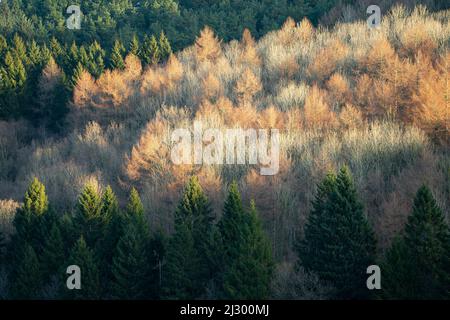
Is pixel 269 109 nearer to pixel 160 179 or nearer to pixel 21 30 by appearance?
pixel 160 179

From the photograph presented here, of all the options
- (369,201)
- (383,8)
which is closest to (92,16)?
(383,8)

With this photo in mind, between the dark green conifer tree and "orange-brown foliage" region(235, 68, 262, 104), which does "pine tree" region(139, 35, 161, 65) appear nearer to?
"orange-brown foliage" region(235, 68, 262, 104)

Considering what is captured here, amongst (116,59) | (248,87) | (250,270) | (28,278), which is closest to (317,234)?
(250,270)

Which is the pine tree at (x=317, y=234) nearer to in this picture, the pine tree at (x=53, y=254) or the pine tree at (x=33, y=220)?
the pine tree at (x=53, y=254)

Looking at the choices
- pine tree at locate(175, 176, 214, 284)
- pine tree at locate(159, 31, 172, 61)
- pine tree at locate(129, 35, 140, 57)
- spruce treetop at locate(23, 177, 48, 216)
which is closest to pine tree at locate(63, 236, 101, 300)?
pine tree at locate(175, 176, 214, 284)

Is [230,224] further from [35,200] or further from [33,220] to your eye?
[35,200]
